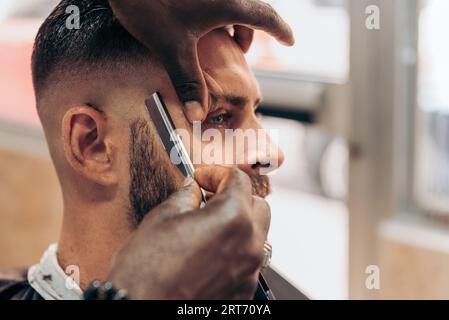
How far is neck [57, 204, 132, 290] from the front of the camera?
1263 mm

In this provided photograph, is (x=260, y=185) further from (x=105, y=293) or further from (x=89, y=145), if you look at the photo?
(x=105, y=293)

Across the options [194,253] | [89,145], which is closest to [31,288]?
[89,145]

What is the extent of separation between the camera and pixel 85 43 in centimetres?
121

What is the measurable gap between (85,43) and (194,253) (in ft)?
1.60

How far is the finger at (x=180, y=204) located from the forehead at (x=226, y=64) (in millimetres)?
271

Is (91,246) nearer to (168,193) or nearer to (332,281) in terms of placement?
(168,193)

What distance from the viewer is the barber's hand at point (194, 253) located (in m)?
0.92

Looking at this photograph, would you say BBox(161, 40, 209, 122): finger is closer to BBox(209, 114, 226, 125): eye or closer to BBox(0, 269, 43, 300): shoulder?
BBox(209, 114, 226, 125): eye

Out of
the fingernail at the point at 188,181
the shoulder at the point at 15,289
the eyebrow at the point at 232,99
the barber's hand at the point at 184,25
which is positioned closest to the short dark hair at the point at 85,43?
the barber's hand at the point at 184,25

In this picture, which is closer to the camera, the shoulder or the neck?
the neck

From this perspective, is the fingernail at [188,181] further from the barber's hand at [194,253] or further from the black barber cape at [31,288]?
the black barber cape at [31,288]

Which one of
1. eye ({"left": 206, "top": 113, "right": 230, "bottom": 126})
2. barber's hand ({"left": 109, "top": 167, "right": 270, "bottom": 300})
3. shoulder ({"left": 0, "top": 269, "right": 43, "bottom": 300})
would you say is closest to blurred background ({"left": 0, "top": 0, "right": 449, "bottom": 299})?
eye ({"left": 206, "top": 113, "right": 230, "bottom": 126})

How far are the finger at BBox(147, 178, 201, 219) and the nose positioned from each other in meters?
0.24
